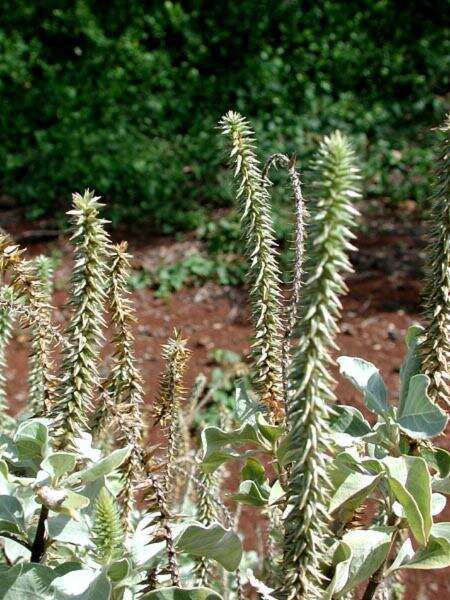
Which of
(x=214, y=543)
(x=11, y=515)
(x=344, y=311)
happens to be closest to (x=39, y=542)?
(x=11, y=515)

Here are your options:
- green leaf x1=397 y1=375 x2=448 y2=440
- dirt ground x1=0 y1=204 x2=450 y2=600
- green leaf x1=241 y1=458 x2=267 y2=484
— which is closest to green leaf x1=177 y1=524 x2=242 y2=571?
green leaf x1=241 y1=458 x2=267 y2=484

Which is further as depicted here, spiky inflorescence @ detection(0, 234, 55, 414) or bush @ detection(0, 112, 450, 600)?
spiky inflorescence @ detection(0, 234, 55, 414)

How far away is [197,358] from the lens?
6168 millimetres

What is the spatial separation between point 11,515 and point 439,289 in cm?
83

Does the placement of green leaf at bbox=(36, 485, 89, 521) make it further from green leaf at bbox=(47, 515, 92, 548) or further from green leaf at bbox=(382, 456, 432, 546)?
green leaf at bbox=(382, 456, 432, 546)

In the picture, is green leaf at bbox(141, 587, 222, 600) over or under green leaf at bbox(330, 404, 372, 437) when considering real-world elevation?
under

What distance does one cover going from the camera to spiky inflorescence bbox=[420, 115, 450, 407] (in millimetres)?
1416

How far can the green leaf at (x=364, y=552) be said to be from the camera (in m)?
1.45

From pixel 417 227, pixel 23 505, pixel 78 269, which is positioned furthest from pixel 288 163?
pixel 417 227

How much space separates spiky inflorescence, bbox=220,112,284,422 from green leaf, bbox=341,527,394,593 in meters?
0.27

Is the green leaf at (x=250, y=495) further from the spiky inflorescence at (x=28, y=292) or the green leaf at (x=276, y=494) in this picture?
the spiky inflorescence at (x=28, y=292)

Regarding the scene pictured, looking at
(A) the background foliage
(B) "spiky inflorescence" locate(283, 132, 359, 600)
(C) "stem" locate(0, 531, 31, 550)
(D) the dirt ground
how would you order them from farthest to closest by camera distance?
(A) the background foliage < (D) the dirt ground < (C) "stem" locate(0, 531, 31, 550) < (B) "spiky inflorescence" locate(283, 132, 359, 600)

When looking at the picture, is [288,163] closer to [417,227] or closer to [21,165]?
[417,227]

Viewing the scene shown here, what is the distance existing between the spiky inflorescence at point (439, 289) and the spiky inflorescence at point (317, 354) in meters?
0.28
